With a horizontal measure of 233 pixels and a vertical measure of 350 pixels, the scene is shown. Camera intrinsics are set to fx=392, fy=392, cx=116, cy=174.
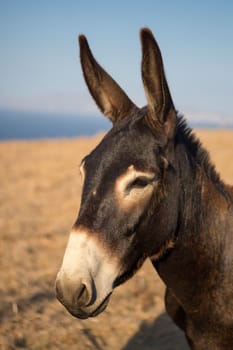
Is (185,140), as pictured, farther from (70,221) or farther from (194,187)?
(70,221)

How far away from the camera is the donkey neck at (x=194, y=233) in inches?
126

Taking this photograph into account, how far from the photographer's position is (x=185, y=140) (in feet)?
11.3

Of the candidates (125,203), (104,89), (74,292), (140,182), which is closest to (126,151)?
(140,182)

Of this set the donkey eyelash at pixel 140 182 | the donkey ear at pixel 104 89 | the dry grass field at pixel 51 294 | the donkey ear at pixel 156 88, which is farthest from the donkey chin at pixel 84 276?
the dry grass field at pixel 51 294

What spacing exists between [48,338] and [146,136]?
3.77 m

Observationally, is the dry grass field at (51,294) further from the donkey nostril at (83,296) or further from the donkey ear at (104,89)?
the donkey ear at (104,89)

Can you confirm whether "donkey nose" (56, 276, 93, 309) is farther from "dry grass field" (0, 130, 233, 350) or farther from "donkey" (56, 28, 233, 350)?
"dry grass field" (0, 130, 233, 350)

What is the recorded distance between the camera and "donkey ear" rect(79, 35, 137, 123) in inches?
133

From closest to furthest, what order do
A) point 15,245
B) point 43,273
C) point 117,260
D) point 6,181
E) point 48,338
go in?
point 117,260, point 48,338, point 43,273, point 15,245, point 6,181

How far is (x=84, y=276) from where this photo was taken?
8.18 feet

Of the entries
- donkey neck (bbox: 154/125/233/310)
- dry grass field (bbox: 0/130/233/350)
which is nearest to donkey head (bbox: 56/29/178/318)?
donkey neck (bbox: 154/125/233/310)

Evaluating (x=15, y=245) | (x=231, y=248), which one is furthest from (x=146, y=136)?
(x=15, y=245)

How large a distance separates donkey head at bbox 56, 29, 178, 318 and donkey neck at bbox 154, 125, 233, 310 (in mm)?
158

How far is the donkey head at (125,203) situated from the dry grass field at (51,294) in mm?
2994
